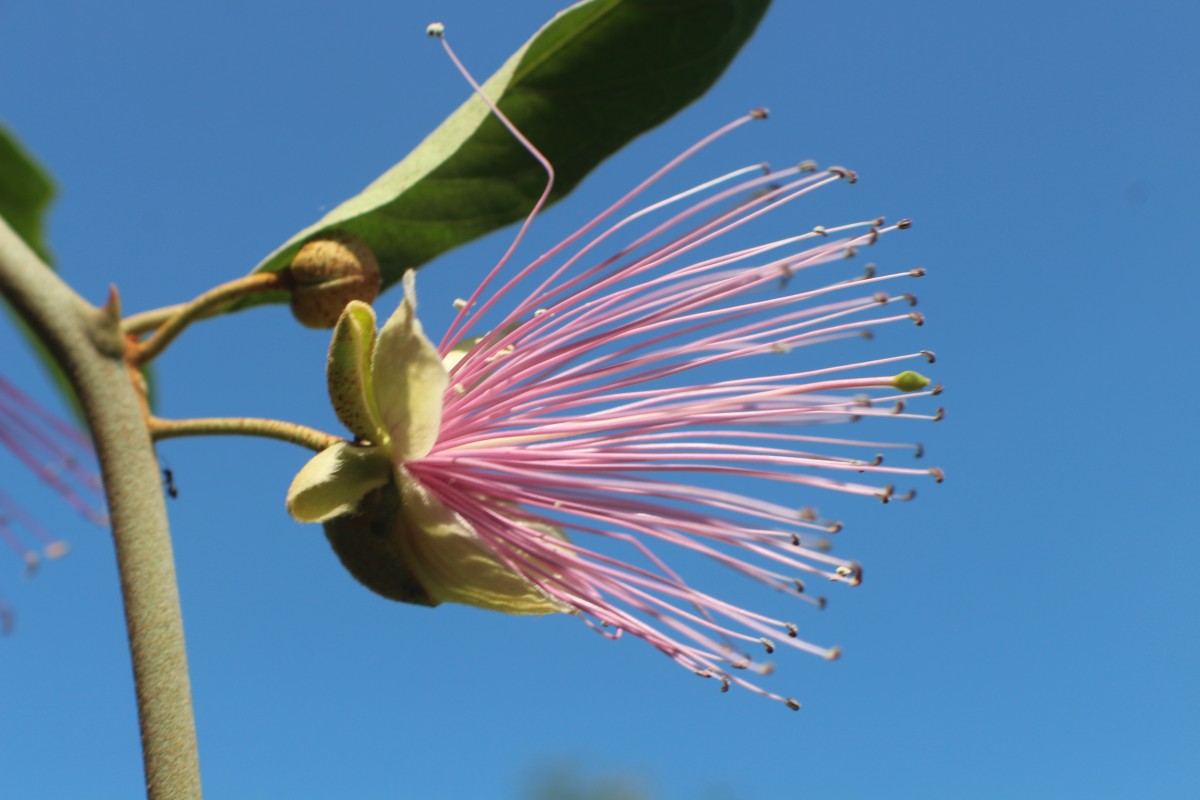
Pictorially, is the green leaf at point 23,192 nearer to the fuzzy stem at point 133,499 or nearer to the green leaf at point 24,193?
the green leaf at point 24,193

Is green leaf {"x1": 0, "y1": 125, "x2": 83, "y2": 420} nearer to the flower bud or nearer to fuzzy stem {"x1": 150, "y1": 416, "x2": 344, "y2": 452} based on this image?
the flower bud

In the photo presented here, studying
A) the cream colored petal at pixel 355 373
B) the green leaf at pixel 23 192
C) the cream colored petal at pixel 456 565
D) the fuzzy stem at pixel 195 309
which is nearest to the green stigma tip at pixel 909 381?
the cream colored petal at pixel 456 565

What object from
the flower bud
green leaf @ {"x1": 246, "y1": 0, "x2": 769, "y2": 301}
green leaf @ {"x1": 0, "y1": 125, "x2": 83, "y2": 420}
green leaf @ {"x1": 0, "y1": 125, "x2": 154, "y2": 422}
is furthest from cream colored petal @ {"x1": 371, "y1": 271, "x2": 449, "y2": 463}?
green leaf @ {"x1": 0, "y1": 125, "x2": 83, "y2": 420}

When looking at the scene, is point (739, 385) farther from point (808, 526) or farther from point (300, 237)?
point (300, 237)

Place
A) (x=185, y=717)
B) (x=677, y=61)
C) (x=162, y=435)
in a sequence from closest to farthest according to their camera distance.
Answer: (x=185, y=717), (x=162, y=435), (x=677, y=61)

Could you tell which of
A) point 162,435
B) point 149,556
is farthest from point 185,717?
point 162,435
